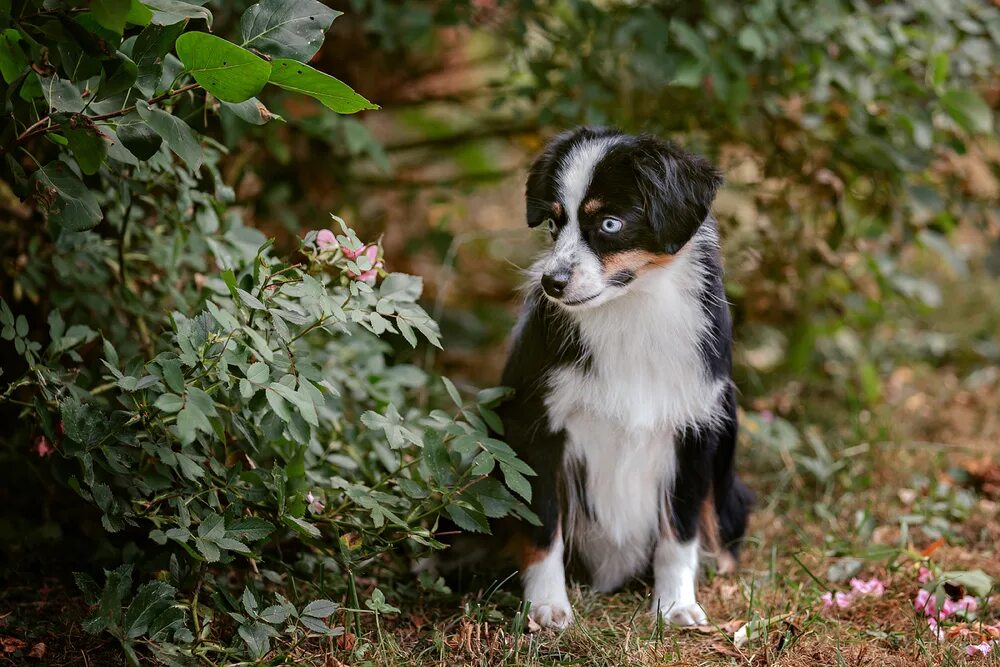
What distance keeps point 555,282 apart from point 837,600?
3.96 feet

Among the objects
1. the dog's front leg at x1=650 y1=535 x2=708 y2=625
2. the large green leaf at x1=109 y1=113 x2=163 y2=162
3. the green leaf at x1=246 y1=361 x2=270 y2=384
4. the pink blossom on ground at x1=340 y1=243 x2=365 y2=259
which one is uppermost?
the large green leaf at x1=109 y1=113 x2=163 y2=162

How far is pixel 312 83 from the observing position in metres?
1.93

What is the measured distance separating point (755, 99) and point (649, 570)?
1840 millimetres

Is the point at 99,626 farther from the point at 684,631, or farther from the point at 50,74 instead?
the point at 684,631

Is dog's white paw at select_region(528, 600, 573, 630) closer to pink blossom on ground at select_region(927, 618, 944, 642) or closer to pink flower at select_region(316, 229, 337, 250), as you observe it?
pink blossom on ground at select_region(927, 618, 944, 642)

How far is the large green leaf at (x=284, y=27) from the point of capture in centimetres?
198

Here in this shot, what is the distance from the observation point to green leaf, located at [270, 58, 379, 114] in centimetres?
191

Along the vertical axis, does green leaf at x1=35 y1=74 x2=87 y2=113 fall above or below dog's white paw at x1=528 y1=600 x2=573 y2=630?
above

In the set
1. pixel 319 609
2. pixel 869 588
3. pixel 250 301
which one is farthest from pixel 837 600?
pixel 250 301

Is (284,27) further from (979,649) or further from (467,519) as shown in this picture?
(979,649)

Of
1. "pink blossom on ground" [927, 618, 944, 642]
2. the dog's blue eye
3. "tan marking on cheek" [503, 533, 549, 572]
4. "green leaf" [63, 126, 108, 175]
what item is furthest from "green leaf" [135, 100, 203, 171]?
"pink blossom on ground" [927, 618, 944, 642]

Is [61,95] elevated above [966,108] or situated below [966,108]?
above

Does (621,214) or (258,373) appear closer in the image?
(258,373)

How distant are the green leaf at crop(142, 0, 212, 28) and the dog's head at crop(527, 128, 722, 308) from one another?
102 cm
